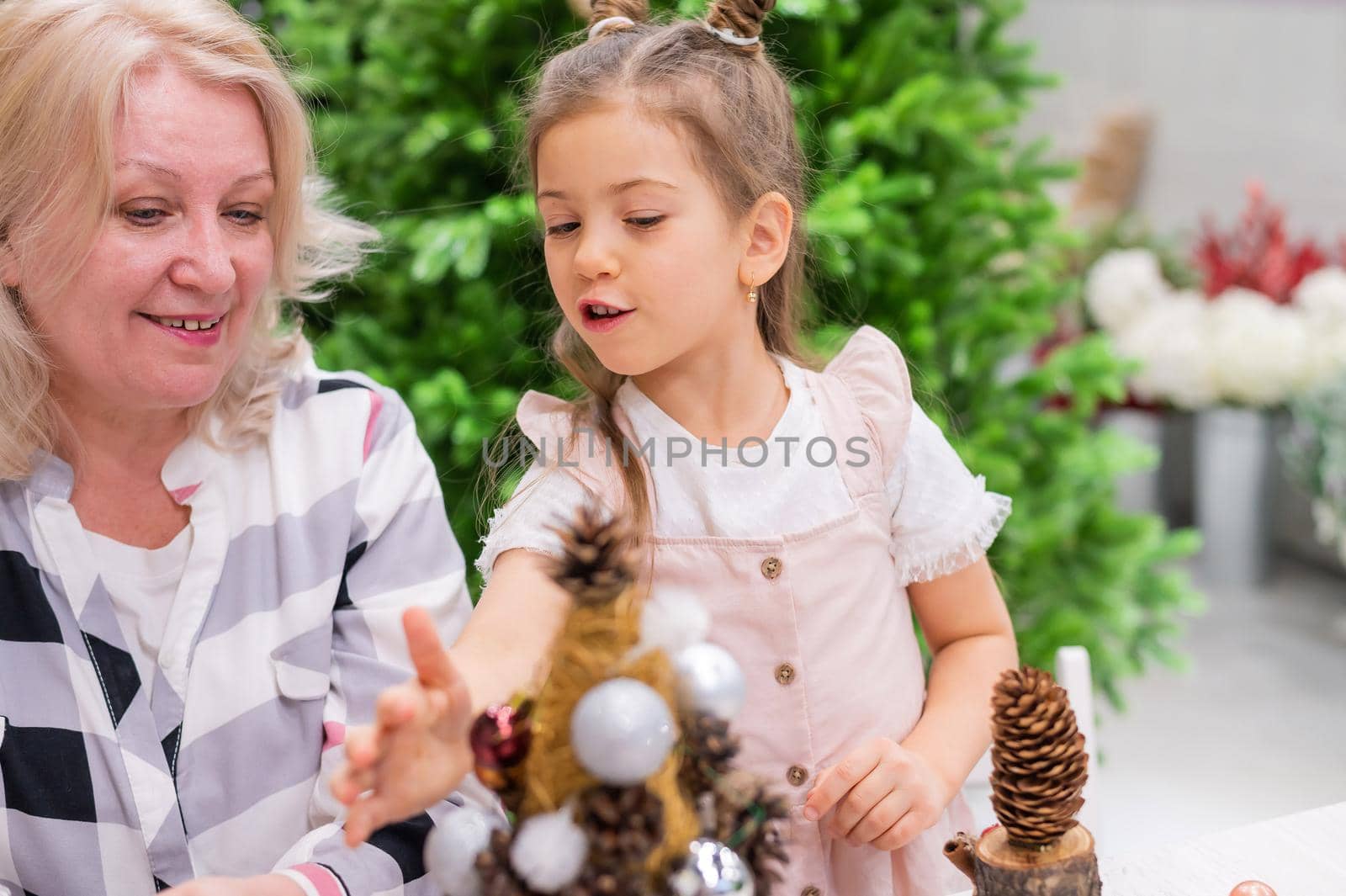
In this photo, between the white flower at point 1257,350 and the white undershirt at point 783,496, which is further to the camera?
the white flower at point 1257,350

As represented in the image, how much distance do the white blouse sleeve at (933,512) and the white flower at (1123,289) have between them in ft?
9.49

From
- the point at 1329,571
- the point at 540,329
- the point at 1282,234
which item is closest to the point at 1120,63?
the point at 1282,234

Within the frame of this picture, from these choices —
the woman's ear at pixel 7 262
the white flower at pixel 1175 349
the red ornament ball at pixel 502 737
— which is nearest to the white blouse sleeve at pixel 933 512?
the red ornament ball at pixel 502 737

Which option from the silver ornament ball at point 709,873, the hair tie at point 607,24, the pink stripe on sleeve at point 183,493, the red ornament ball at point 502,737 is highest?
the hair tie at point 607,24

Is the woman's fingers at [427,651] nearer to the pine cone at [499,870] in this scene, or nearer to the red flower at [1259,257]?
the pine cone at [499,870]

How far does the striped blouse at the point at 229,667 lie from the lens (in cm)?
109

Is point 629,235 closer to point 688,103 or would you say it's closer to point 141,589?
point 688,103

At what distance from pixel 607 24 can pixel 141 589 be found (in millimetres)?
679

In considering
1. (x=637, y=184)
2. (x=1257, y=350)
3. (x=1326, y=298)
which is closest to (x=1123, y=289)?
(x=1257, y=350)

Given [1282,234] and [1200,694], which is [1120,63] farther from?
[1200,694]

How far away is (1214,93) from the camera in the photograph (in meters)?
4.81

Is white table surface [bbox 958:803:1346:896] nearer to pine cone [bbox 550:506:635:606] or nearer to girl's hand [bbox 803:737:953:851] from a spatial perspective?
girl's hand [bbox 803:737:953:851]

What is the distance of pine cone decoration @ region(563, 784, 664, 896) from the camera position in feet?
2.12

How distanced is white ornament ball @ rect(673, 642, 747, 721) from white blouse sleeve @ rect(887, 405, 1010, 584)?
53 cm
